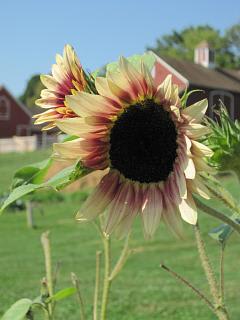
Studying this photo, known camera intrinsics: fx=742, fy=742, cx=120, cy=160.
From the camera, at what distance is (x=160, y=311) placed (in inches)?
181

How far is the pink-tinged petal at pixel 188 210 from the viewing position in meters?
0.70

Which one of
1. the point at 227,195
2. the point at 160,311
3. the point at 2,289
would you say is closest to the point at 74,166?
the point at 227,195

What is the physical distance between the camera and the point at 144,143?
77 centimetres

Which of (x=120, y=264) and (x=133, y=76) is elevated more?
A: (x=133, y=76)

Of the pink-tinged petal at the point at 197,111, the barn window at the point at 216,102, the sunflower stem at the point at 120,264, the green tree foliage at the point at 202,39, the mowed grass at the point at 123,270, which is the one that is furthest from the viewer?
the green tree foliage at the point at 202,39

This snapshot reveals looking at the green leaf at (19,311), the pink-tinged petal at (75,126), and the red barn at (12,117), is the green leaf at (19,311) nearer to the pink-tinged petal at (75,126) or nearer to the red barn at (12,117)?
the pink-tinged petal at (75,126)

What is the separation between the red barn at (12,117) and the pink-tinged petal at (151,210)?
35.9 m

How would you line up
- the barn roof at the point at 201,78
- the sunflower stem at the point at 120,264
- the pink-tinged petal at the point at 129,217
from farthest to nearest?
the barn roof at the point at 201,78 < the sunflower stem at the point at 120,264 < the pink-tinged petal at the point at 129,217

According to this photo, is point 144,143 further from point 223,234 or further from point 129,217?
point 223,234

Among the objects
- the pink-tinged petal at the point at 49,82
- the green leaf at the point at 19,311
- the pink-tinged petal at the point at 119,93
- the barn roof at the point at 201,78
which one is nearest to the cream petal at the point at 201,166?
the pink-tinged petal at the point at 119,93

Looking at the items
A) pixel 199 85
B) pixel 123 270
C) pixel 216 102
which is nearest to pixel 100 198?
pixel 216 102

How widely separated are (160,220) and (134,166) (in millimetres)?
67

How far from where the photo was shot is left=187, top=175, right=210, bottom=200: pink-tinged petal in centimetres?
70

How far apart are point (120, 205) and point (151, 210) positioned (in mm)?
41
